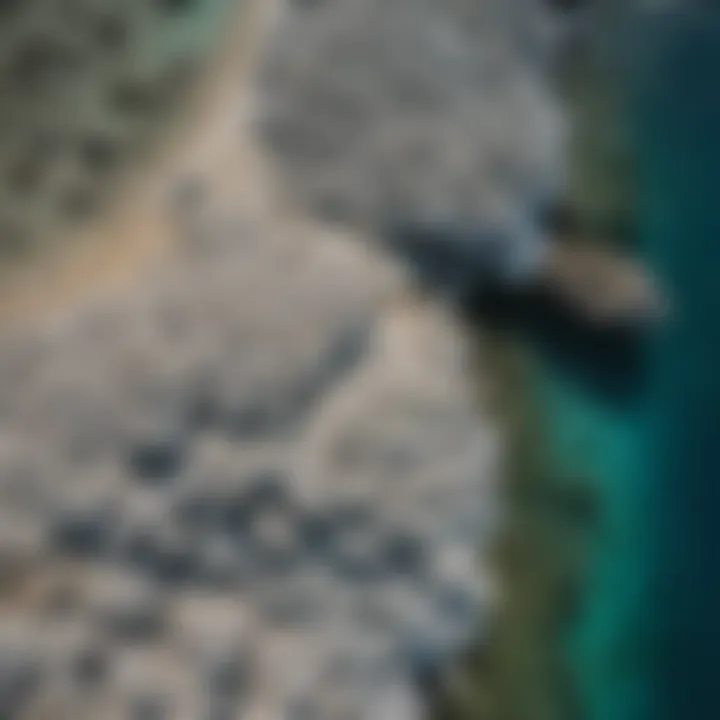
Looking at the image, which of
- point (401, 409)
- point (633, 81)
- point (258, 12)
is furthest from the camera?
point (633, 81)

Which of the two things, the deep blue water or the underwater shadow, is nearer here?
the deep blue water

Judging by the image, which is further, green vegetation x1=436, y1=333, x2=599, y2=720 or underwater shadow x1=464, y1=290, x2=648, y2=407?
underwater shadow x1=464, y1=290, x2=648, y2=407

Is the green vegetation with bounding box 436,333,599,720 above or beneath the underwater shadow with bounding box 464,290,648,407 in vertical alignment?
beneath

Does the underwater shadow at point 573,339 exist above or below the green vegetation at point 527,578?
above

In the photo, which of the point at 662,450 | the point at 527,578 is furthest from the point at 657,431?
the point at 527,578

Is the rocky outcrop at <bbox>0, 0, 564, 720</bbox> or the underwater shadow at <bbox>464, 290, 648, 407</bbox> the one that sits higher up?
the underwater shadow at <bbox>464, 290, 648, 407</bbox>

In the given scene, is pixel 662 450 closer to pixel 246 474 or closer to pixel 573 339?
pixel 573 339

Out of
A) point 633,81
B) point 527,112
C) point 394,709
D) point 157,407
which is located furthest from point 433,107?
point 394,709

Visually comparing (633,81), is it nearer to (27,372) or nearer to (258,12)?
(258,12)
